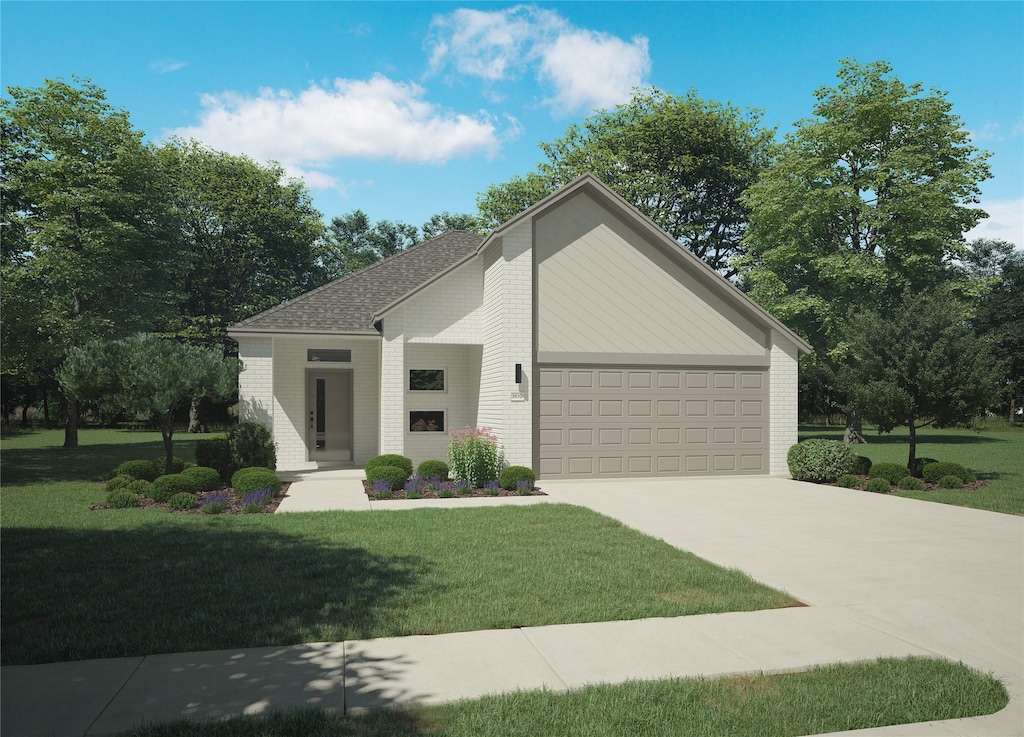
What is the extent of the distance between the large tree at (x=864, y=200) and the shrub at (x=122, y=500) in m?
26.6

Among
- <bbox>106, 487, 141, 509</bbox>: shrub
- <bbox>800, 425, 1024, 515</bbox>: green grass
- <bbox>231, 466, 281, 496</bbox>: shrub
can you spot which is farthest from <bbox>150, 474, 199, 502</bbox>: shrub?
<bbox>800, 425, 1024, 515</bbox>: green grass

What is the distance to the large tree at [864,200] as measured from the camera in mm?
29625

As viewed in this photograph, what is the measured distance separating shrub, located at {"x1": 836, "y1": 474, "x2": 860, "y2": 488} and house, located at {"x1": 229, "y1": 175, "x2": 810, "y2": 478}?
2200 mm

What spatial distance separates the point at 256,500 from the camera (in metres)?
12.5

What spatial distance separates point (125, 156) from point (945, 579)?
28834mm

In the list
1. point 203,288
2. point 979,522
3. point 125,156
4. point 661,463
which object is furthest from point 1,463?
point 979,522

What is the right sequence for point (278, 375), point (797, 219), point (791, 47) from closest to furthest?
point (791, 47)
point (278, 375)
point (797, 219)

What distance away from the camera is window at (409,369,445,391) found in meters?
19.4

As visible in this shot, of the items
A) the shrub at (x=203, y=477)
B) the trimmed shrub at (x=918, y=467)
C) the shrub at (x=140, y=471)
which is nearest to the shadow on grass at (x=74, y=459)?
the shrub at (x=140, y=471)

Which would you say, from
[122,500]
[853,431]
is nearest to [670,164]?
[853,431]

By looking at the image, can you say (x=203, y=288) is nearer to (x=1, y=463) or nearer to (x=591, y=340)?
(x=1, y=463)

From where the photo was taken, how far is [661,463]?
692 inches

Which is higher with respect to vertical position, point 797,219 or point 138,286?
point 797,219

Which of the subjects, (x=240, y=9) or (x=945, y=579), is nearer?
(x=945, y=579)
